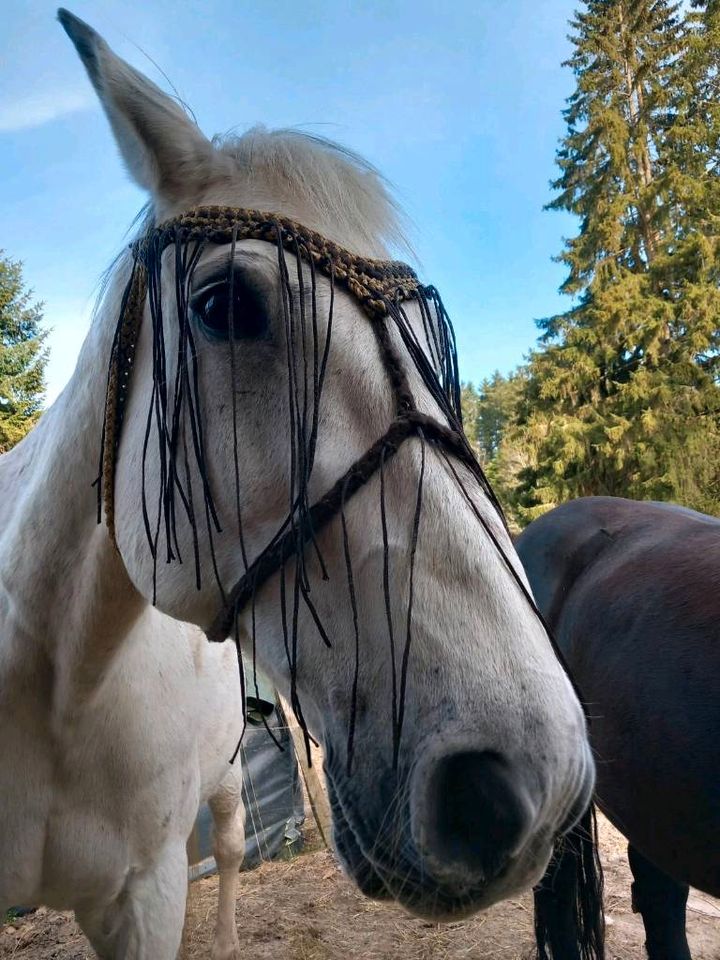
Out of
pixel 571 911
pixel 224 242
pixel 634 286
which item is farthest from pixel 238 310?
pixel 634 286

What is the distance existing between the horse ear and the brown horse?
4.95ft

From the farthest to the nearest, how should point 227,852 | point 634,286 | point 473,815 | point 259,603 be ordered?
point 634,286
point 227,852
point 259,603
point 473,815

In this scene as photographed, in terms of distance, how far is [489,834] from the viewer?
2.76 ft

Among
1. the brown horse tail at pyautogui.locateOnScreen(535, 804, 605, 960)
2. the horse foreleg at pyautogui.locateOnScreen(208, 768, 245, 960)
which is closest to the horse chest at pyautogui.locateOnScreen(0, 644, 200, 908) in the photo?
the horse foreleg at pyautogui.locateOnScreen(208, 768, 245, 960)

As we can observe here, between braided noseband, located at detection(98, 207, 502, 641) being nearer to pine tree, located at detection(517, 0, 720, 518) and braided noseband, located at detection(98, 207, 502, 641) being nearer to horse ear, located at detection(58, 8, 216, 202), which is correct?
horse ear, located at detection(58, 8, 216, 202)

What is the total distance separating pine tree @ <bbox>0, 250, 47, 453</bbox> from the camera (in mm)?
15617

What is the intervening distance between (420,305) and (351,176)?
32 centimetres

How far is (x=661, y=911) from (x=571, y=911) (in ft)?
1.23

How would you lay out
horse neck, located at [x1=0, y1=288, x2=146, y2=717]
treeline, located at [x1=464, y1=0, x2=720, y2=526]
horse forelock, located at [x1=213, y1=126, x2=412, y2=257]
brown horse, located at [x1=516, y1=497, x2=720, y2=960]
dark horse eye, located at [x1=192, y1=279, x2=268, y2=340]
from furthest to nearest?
1. treeline, located at [x1=464, y1=0, x2=720, y2=526]
2. brown horse, located at [x1=516, y1=497, x2=720, y2=960]
3. horse neck, located at [x1=0, y1=288, x2=146, y2=717]
4. horse forelock, located at [x1=213, y1=126, x2=412, y2=257]
5. dark horse eye, located at [x1=192, y1=279, x2=268, y2=340]

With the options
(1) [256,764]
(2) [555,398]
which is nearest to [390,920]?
(1) [256,764]

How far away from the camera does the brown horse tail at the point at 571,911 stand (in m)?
2.47

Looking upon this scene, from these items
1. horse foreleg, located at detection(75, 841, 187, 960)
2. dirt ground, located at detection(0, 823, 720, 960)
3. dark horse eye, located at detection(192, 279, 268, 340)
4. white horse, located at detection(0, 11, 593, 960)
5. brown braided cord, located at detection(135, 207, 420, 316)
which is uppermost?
brown braided cord, located at detection(135, 207, 420, 316)

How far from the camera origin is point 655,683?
222 cm

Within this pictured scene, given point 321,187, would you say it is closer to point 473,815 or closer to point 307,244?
point 307,244
